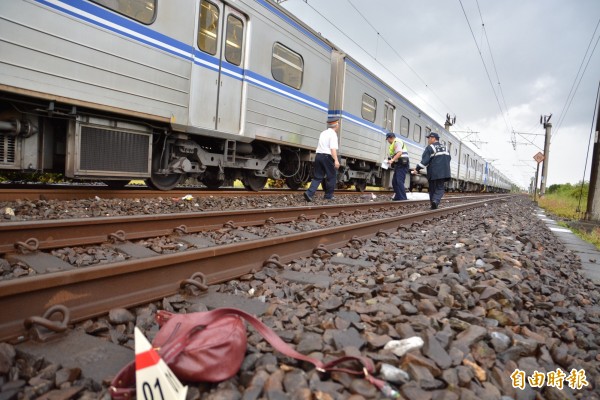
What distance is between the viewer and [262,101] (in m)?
7.22

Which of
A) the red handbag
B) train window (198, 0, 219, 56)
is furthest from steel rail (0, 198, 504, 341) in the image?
train window (198, 0, 219, 56)

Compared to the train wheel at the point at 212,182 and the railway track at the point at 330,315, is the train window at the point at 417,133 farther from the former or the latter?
the railway track at the point at 330,315

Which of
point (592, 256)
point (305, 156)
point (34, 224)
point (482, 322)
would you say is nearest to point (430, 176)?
point (305, 156)

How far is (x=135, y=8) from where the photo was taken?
4957 mm

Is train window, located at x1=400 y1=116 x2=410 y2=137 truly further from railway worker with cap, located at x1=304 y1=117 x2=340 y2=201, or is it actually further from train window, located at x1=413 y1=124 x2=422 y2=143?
railway worker with cap, located at x1=304 y1=117 x2=340 y2=201

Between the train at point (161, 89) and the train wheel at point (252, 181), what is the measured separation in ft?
0.13

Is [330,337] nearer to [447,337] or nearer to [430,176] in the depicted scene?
[447,337]

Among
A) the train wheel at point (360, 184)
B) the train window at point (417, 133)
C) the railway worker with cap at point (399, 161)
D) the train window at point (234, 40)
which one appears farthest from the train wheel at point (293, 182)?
the train window at point (417, 133)

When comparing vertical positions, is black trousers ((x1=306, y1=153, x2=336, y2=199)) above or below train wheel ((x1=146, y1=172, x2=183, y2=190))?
above

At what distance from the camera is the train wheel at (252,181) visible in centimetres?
816

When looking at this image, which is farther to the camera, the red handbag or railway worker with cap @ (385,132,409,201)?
railway worker with cap @ (385,132,409,201)

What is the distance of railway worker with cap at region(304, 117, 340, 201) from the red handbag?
6.23 metres

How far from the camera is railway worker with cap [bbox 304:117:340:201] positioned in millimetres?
7895

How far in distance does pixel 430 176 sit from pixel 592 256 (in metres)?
4.22
